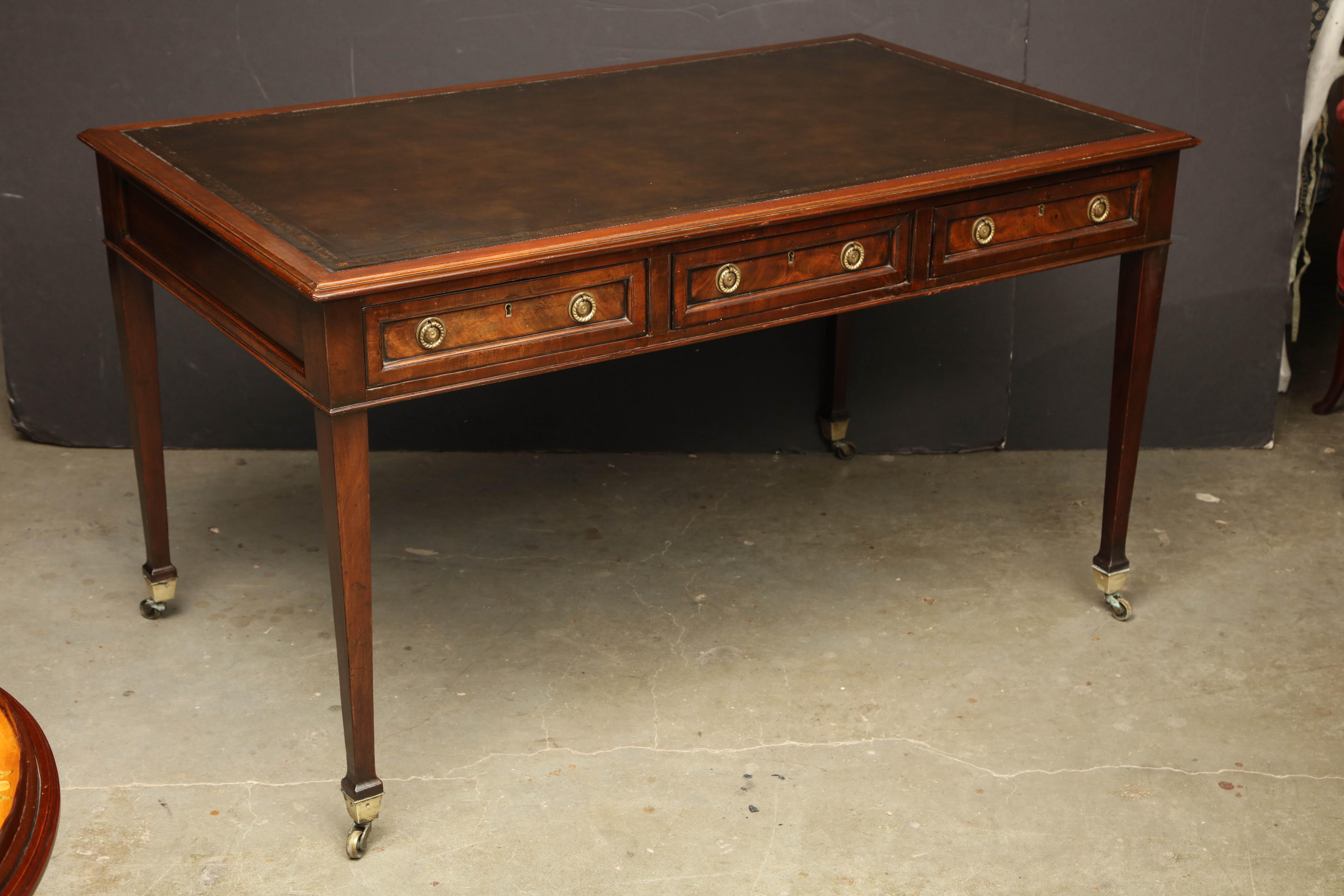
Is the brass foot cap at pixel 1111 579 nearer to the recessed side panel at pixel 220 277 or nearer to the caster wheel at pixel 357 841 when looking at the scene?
the caster wheel at pixel 357 841

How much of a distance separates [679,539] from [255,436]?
1220 mm

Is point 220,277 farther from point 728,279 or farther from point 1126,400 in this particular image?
point 1126,400

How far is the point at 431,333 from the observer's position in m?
2.19

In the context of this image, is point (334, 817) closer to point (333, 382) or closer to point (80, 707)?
point (80, 707)

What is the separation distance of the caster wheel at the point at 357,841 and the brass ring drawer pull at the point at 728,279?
1.07 m

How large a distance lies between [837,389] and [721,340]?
332 millimetres

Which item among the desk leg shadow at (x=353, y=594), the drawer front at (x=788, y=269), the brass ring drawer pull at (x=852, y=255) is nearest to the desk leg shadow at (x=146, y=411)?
the desk leg shadow at (x=353, y=594)

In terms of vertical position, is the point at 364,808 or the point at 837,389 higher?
the point at 837,389

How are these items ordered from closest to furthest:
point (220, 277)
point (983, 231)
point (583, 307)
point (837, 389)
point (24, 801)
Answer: point (24, 801) < point (583, 307) < point (220, 277) < point (983, 231) < point (837, 389)

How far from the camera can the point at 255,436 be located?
389 centimetres

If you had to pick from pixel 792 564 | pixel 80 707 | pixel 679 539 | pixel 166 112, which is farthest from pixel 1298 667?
pixel 166 112

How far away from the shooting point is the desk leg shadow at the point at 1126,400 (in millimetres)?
2902

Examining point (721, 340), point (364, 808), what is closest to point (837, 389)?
point (721, 340)

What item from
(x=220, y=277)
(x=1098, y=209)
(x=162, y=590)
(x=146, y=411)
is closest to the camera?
(x=220, y=277)
